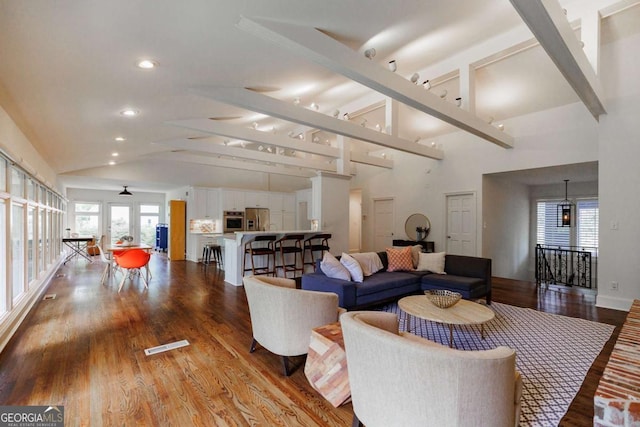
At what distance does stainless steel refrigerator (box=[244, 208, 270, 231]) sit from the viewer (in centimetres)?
941


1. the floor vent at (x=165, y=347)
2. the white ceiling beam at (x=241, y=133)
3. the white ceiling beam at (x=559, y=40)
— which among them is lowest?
the floor vent at (x=165, y=347)

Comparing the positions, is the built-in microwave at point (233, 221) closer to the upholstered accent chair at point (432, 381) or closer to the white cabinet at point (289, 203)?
the white cabinet at point (289, 203)

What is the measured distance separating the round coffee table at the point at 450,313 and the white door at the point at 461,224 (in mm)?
3829

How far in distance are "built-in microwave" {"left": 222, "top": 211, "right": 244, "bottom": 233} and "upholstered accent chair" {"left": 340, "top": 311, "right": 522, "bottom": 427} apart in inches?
316

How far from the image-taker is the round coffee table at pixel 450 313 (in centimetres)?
270

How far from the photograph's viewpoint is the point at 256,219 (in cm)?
962

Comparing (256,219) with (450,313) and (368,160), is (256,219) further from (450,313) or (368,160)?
(450,313)

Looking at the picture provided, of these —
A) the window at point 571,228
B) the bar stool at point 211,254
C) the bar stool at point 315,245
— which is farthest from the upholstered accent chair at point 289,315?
the window at point 571,228

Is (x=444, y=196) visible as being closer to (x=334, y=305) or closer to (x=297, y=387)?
(x=334, y=305)

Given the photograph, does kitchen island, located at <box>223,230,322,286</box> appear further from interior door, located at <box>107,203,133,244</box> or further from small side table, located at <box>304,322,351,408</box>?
interior door, located at <box>107,203,133,244</box>

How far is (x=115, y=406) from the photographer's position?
1.98m

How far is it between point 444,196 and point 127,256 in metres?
6.86

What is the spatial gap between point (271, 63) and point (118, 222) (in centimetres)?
1126

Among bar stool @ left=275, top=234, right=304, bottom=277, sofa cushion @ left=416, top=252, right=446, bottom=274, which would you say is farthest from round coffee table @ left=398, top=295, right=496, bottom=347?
bar stool @ left=275, top=234, right=304, bottom=277
